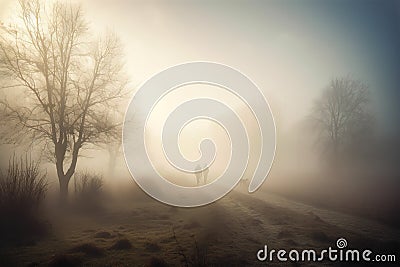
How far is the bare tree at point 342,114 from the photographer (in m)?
38.8

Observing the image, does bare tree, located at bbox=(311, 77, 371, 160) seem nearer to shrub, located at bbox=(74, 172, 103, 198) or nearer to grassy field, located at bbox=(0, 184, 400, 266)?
grassy field, located at bbox=(0, 184, 400, 266)

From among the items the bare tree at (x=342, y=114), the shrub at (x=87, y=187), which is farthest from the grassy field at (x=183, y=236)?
the bare tree at (x=342, y=114)

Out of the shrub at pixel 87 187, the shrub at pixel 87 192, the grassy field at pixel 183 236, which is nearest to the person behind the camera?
the grassy field at pixel 183 236

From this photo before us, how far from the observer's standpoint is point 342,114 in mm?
40219

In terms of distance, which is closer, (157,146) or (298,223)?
(298,223)

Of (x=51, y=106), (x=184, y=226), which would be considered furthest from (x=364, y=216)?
(x=51, y=106)

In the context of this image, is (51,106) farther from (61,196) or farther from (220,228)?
(220,228)

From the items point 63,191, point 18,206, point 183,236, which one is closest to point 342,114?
point 183,236

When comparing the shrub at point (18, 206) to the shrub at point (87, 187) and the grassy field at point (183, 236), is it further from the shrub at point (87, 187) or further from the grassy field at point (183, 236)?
the shrub at point (87, 187)

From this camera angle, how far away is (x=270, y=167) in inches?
1858

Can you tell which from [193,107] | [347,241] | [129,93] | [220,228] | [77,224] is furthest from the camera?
[193,107]

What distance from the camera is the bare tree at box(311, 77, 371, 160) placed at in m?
38.8

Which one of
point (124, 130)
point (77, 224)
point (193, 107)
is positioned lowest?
point (77, 224)

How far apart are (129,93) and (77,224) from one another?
33.9 ft
